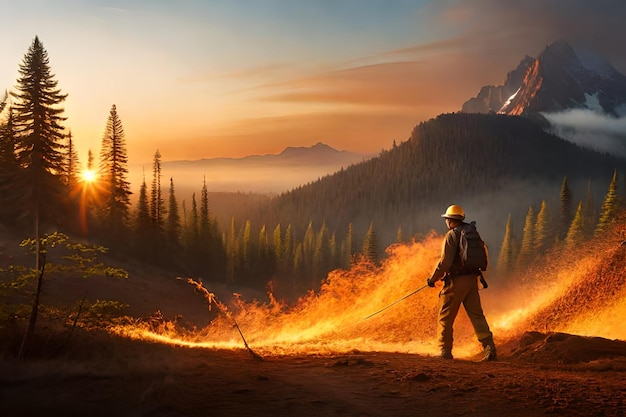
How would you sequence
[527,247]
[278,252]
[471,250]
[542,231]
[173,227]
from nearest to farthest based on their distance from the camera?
1. [471,250]
2. [542,231]
3. [527,247]
4. [173,227]
5. [278,252]

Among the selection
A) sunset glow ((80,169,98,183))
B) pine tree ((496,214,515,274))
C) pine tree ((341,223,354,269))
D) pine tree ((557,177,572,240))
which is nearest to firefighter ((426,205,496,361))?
sunset glow ((80,169,98,183))

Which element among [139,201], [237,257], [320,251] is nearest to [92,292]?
[139,201]

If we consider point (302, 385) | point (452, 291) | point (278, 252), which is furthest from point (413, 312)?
point (278, 252)

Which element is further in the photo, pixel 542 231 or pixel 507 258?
pixel 507 258

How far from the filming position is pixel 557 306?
70.0 feet

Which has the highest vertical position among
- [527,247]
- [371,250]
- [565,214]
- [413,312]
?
[565,214]

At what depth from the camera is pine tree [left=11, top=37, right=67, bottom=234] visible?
42.8 meters

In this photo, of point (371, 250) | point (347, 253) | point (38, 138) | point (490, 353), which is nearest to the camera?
point (490, 353)

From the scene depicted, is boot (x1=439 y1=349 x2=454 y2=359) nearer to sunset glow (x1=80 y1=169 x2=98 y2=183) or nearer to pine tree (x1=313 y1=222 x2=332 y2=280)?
sunset glow (x1=80 y1=169 x2=98 y2=183)

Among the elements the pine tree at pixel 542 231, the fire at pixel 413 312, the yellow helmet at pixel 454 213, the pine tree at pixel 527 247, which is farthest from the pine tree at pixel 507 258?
the yellow helmet at pixel 454 213

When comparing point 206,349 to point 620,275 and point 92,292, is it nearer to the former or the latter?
point 620,275

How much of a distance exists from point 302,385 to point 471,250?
239 inches

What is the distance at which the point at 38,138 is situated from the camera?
142 feet

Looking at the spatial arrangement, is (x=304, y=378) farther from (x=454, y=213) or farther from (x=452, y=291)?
(x=454, y=213)
